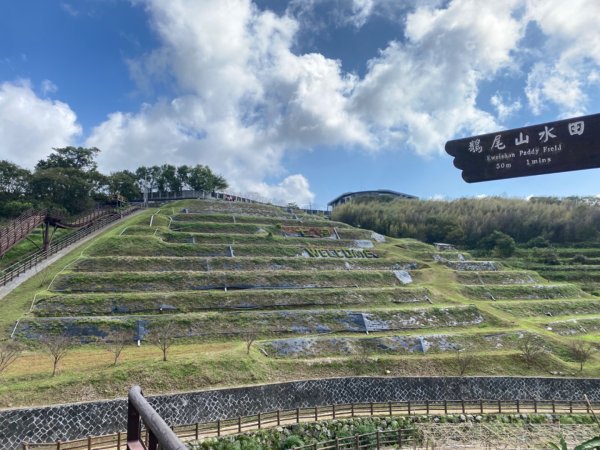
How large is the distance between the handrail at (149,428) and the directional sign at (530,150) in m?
5.60

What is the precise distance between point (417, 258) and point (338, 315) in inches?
1058

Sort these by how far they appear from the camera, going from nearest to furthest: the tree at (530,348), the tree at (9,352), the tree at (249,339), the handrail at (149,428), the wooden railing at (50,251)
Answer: the handrail at (149,428), the tree at (9,352), the tree at (249,339), the tree at (530,348), the wooden railing at (50,251)

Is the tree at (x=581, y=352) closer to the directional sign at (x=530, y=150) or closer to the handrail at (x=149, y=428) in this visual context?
the directional sign at (x=530, y=150)

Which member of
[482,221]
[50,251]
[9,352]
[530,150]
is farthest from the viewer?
[482,221]

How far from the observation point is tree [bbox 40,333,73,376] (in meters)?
24.5

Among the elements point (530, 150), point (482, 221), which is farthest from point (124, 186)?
point (530, 150)

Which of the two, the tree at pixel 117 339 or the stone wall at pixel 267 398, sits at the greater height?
the tree at pixel 117 339

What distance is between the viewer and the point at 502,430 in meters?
23.9

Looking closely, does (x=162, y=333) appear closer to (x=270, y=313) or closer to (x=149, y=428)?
(x=270, y=313)

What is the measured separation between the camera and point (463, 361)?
29.9 meters

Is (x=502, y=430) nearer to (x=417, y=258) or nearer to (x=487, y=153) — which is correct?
(x=487, y=153)

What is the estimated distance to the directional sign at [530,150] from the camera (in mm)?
5422

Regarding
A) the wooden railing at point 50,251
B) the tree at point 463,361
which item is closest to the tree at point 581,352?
the tree at point 463,361

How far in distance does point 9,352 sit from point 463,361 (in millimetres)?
30457
